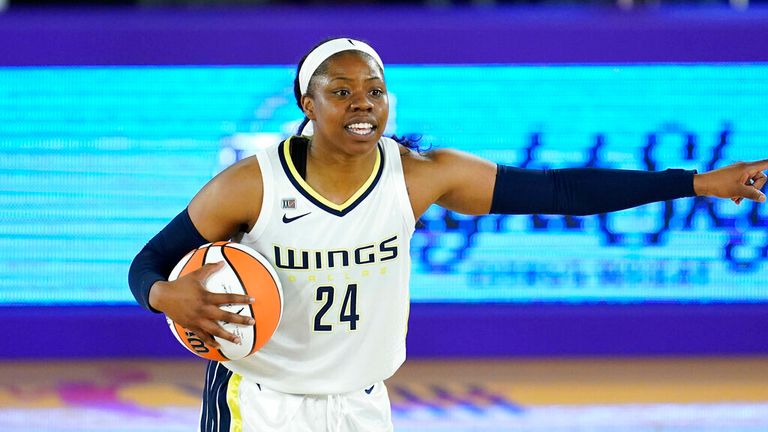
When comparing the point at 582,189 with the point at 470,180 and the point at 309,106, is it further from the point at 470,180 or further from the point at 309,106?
the point at 309,106

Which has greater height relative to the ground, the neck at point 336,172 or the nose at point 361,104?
the nose at point 361,104

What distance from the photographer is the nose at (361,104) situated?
2.55 metres

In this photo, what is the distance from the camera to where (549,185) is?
2826 mm

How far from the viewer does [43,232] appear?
4922mm

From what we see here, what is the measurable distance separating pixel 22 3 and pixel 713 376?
375cm

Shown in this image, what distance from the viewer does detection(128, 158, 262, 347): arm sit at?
95.9 inches

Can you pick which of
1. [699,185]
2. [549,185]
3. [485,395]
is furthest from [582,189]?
[485,395]

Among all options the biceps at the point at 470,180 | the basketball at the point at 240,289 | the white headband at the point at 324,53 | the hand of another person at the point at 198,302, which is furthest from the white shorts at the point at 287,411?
the white headband at the point at 324,53

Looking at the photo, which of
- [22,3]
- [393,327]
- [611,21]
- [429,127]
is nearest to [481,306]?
[429,127]

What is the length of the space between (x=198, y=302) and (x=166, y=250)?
11.7 inches

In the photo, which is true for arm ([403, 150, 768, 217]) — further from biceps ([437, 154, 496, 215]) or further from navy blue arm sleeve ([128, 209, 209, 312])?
navy blue arm sleeve ([128, 209, 209, 312])

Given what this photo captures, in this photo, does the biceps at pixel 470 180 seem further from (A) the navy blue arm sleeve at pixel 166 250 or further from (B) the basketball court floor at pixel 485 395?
(B) the basketball court floor at pixel 485 395

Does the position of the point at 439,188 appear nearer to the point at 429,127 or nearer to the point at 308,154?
the point at 308,154

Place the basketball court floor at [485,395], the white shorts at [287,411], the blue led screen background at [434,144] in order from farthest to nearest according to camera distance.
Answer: the blue led screen background at [434,144] < the basketball court floor at [485,395] < the white shorts at [287,411]
